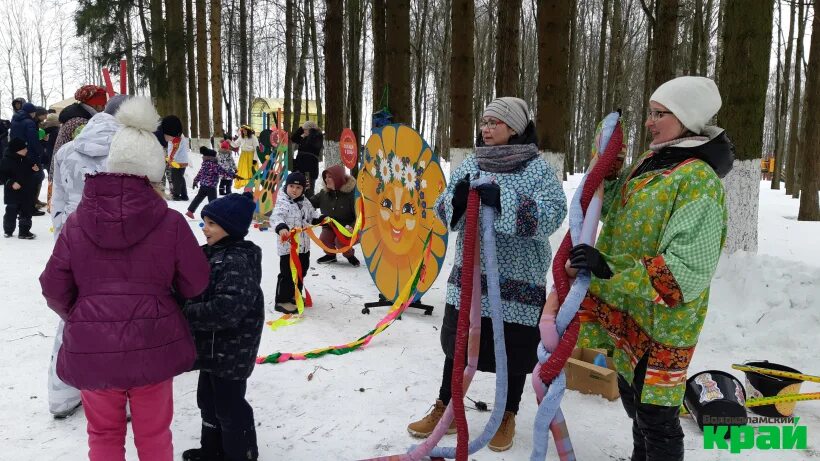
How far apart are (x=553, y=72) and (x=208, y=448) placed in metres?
5.82

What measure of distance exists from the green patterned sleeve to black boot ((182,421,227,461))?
6.58 ft

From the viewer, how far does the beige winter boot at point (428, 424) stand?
3.05 metres

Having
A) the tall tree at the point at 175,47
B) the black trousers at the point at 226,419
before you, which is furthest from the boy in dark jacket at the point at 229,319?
the tall tree at the point at 175,47

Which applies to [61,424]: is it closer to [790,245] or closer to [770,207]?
[790,245]

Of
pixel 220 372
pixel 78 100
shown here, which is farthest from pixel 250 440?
pixel 78 100

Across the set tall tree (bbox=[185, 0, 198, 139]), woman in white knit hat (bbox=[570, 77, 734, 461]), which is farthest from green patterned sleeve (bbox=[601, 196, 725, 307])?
tall tree (bbox=[185, 0, 198, 139])

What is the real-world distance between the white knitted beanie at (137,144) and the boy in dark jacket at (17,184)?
716 cm

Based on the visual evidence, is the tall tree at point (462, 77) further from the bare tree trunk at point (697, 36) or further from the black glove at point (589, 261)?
the bare tree trunk at point (697, 36)

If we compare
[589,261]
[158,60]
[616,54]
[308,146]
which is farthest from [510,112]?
[158,60]

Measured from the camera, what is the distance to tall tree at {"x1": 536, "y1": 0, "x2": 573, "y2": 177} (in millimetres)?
6676

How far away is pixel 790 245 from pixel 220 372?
6785mm

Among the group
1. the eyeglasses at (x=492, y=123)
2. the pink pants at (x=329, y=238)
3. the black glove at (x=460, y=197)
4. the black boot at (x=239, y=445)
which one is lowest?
the black boot at (x=239, y=445)

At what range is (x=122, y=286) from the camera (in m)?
2.07

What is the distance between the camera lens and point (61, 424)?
121 inches
